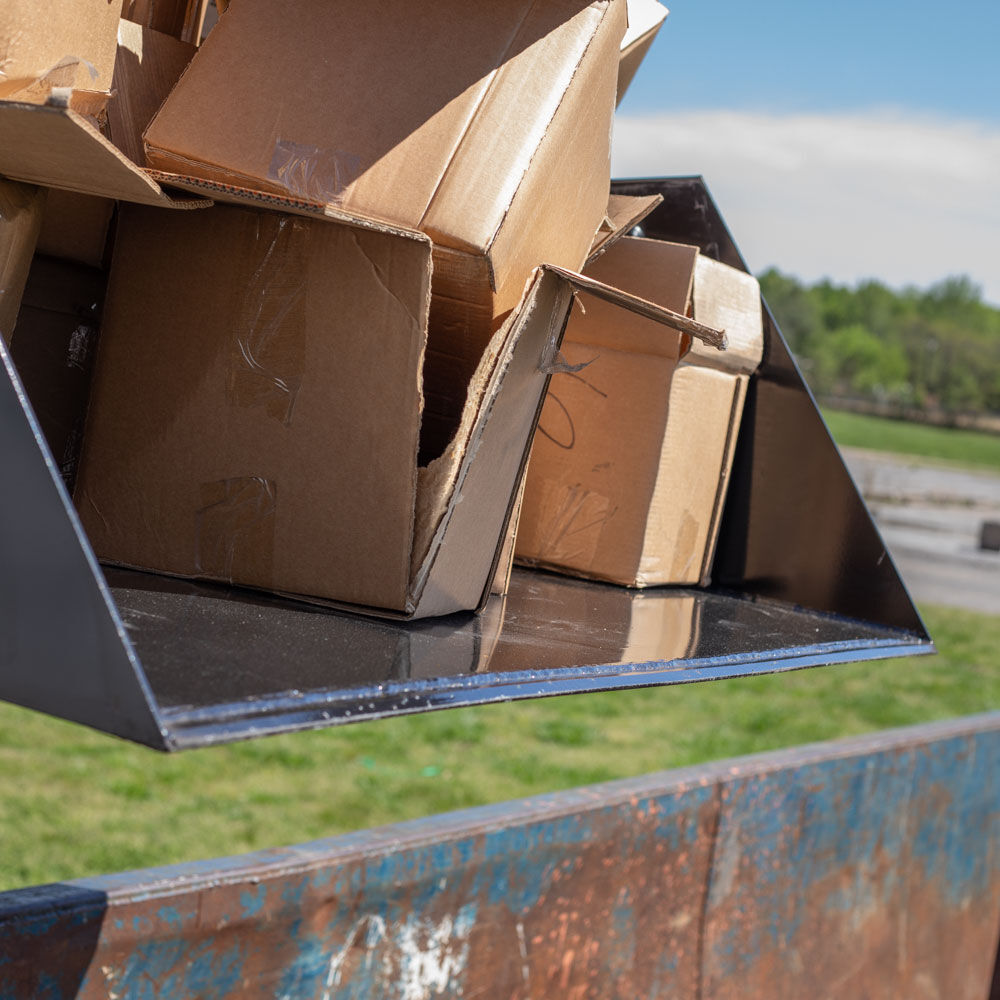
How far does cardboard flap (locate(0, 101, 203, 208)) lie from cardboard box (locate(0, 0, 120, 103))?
90 millimetres

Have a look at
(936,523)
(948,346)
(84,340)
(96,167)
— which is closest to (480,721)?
(84,340)

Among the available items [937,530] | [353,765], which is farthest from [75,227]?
[937,530]

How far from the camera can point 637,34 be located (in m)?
1.67

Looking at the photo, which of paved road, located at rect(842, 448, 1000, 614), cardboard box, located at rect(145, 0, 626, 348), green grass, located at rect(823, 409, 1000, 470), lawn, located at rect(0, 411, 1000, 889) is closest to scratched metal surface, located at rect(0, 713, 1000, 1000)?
cardboard box, located at rect(145, 0, 626, 348)

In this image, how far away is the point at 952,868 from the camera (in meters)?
2.71

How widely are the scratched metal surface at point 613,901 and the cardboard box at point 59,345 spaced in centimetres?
55

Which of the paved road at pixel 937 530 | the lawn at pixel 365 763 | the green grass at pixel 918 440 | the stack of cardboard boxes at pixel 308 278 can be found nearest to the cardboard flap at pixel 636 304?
the stack of cardboard boxes at pixel 308 278

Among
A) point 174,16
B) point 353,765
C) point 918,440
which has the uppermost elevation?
point 918,440

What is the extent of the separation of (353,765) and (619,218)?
3.18 metres

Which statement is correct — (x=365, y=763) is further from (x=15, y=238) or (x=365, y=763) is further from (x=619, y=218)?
(x=15, y=238)

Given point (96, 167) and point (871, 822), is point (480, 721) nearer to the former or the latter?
point (871, 822)

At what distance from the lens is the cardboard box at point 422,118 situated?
1206 millimetres

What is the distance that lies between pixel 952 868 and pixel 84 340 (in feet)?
7.23

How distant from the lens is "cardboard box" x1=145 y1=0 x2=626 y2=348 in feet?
3.96
